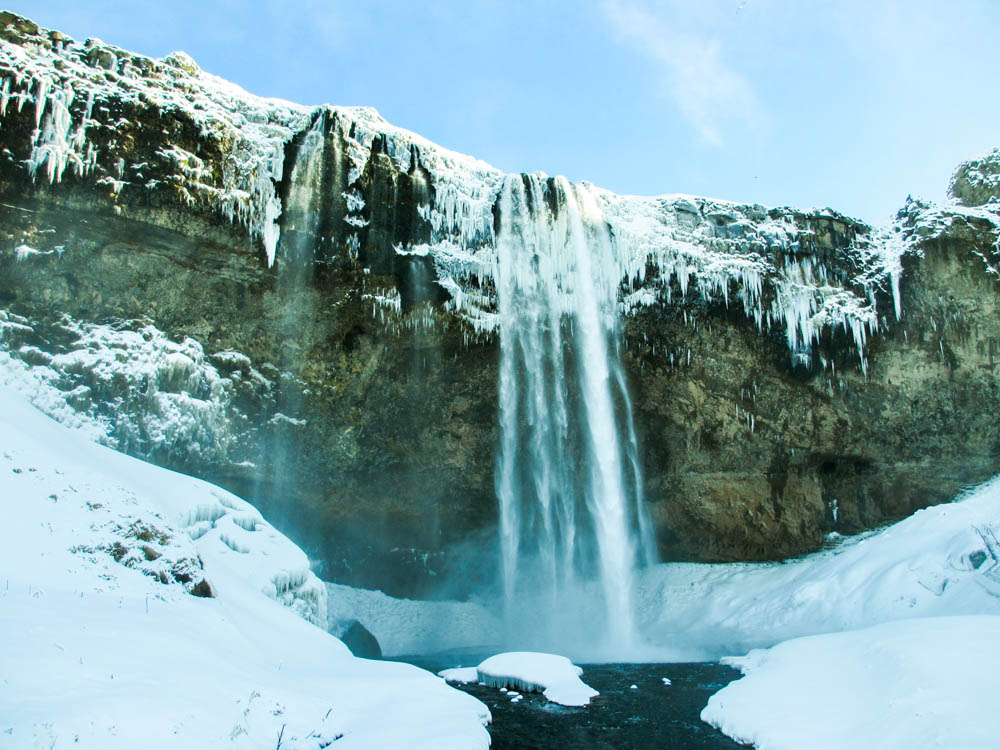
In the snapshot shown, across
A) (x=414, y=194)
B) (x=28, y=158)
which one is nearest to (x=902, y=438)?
(x=414, y=194)

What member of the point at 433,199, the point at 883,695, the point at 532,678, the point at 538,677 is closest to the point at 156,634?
the point at 532,678

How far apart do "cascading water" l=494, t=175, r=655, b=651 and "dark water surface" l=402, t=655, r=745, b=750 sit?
7.46 m

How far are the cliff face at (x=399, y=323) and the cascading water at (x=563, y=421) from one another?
2.01 ft

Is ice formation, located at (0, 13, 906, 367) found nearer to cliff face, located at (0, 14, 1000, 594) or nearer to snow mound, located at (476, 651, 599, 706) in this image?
cliff face, located at (0, 14, 1000, 594)

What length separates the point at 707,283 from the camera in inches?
865

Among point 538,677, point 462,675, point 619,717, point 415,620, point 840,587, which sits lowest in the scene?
point 415,620

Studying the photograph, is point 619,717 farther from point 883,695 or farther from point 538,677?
point 883,695

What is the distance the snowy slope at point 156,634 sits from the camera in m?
4.60

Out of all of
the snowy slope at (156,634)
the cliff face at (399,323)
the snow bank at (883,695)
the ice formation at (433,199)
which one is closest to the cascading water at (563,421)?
the cliff face at (399,323)

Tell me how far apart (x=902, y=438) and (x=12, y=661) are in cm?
2576

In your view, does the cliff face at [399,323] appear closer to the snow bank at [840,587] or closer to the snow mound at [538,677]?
the snow bank at [840,587]

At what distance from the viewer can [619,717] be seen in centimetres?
1043

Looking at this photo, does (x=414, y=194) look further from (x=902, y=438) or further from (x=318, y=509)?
(x=902, y=438)

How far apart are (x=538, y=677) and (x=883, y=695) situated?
605cm
